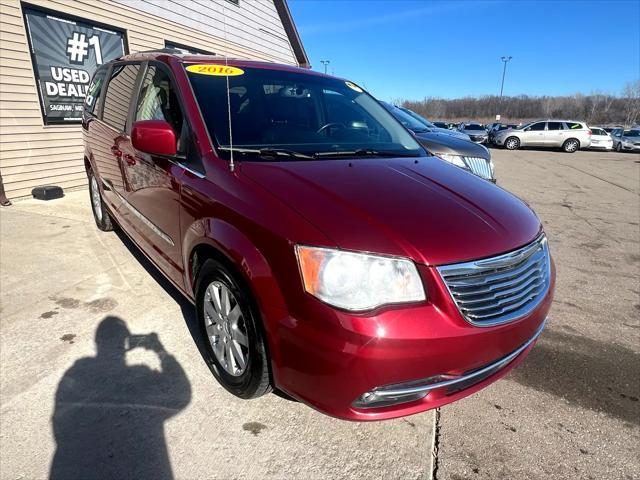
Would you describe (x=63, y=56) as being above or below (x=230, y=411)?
above

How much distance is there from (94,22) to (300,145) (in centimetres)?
695

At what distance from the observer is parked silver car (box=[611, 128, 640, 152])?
86.3 feet

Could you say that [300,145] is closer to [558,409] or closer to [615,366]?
[558,409]

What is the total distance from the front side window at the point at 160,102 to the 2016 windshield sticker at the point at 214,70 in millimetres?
188

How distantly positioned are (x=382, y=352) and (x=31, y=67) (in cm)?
749

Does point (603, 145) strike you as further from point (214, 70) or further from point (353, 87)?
point (214, 70)

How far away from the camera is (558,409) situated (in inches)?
92.7

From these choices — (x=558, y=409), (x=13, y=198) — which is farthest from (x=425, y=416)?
(x=13, y=198)

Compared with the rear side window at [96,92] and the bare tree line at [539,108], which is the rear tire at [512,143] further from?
the bare tree line at [539,108]

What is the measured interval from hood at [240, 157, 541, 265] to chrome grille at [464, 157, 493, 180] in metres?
3.24

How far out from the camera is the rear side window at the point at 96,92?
452 cm

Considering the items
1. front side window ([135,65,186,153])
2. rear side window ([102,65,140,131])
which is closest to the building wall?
rear side window ([102,65,140,131])

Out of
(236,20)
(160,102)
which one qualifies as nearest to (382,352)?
(160,102)

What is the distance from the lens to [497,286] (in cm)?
186
